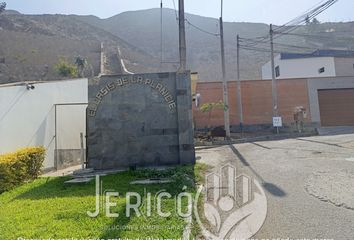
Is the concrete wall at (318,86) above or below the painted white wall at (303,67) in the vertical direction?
below

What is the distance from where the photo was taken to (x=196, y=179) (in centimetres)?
736

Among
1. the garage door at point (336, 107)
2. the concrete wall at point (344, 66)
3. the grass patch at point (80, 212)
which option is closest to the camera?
the grass patch at point (80, 212)

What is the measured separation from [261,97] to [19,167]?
18363 mm

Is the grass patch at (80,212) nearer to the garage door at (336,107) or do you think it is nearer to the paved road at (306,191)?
the paved road at (306,191)

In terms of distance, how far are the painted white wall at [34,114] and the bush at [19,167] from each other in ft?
2.52

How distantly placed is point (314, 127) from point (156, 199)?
64.1ft

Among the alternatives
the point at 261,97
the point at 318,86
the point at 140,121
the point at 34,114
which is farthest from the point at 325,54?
the point at 34,114

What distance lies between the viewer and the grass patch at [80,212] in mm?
4141

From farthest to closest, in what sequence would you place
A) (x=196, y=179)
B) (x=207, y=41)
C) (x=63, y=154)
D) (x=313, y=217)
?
(x=207, y=41) < (x=63, y=154) < (x=196, y=179) < (x=313, y=217)

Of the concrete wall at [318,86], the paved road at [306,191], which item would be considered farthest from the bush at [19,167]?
the concrete wall at [318,86]

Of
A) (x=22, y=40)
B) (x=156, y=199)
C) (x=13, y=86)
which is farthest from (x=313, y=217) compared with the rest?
(x=22, y=40)

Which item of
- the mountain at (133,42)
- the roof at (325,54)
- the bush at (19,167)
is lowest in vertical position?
the bush at (19,167)

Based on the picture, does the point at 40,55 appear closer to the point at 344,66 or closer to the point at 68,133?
the point at 68,133

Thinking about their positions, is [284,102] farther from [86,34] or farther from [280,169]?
[86,34]
